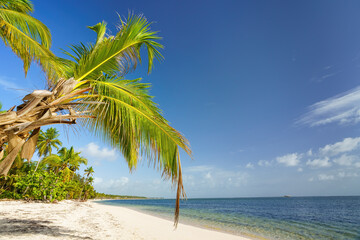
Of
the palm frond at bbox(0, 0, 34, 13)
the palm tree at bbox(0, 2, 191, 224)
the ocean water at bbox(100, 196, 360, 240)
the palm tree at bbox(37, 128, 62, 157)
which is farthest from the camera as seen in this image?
the palm tree at bbox(37, 128, 62, 157)

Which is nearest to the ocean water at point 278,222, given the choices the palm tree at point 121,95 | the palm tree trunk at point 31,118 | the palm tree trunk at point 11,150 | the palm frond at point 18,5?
the palm tree at point 121,95

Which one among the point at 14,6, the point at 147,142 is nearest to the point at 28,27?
the point at 14,6

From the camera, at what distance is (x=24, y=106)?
2.62 metres

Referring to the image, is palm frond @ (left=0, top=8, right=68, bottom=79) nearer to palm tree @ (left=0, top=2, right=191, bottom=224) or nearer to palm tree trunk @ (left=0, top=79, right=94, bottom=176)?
palm tree @ (left=0, top=2, right=191, bottom=224)

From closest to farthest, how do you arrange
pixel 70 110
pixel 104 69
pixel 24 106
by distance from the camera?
pixel 24 106, pixel 70 110, pixel 104 69

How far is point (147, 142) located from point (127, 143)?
0.85 m

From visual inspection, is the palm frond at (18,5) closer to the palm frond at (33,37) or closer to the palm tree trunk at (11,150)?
the palm frond at (33,37)

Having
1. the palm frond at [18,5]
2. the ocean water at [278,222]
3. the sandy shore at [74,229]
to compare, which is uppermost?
the palm frond at [18,5]

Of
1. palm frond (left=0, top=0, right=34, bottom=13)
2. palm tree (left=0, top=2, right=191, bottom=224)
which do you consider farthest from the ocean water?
palm frond (left=0, top=0, right=34, bottom=13)

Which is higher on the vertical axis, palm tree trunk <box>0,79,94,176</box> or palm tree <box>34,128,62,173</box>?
palm tree <box>34,128,62,173</box>

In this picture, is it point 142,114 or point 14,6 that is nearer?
point 142,114

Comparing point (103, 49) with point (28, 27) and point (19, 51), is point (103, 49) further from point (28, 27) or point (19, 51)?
point (19, 51)

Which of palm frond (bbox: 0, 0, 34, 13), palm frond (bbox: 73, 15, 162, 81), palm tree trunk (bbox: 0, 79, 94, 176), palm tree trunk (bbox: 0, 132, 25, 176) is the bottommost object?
palm tree trunk (bbox: 0, 132, 25, 176)

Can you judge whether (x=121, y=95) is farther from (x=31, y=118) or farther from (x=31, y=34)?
(x=31, y=34)
